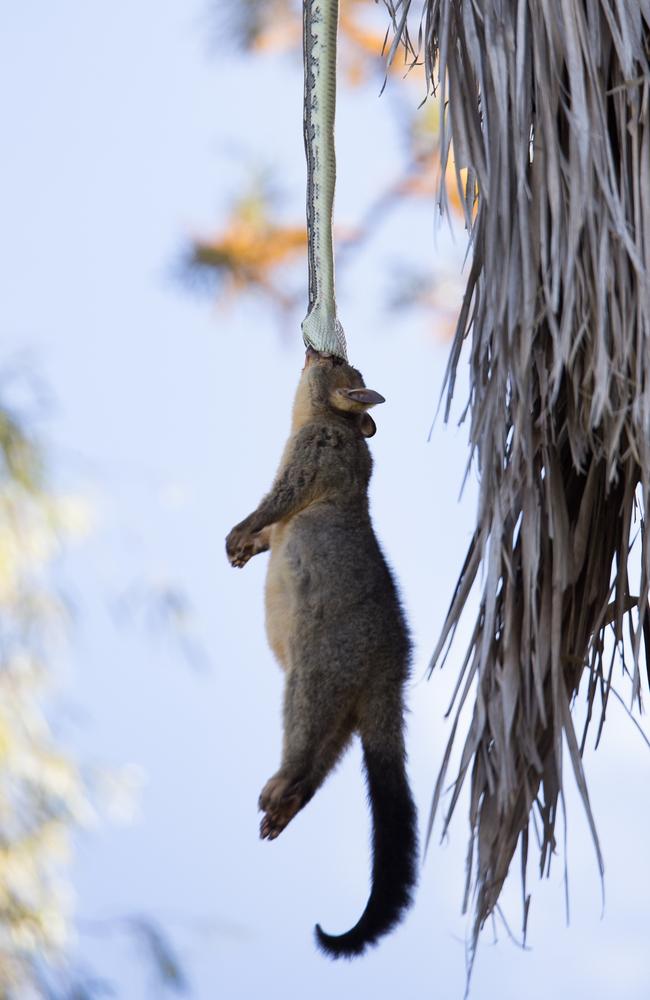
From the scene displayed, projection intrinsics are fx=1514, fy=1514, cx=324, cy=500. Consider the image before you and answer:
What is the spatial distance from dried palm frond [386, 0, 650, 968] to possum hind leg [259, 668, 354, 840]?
36cm

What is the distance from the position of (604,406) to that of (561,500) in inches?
Result: 8.1

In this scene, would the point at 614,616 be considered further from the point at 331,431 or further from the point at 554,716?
the point at 331,431

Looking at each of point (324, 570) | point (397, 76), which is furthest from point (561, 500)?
point (397, 76)

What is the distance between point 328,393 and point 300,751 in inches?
23.5

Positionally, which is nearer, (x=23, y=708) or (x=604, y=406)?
(x=604, y=406)

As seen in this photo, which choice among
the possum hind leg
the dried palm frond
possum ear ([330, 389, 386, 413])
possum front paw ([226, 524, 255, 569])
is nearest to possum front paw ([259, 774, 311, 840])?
the possum hind leg

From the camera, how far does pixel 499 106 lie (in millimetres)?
2314

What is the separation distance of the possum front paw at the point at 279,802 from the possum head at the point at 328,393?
0.63 m

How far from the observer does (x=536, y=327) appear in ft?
7.55

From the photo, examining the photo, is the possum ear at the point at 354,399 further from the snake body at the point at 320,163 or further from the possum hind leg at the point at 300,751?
the possum hind leg at the point at 300,751

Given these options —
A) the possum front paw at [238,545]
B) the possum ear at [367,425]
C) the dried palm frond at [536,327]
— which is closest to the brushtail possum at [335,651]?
the possum front paw at [238,545]

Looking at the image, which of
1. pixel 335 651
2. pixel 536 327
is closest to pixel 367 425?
pixel 536 327

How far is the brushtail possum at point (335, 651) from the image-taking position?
1.87 meters

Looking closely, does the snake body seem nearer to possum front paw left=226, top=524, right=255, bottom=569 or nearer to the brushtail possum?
the brushtail possum
